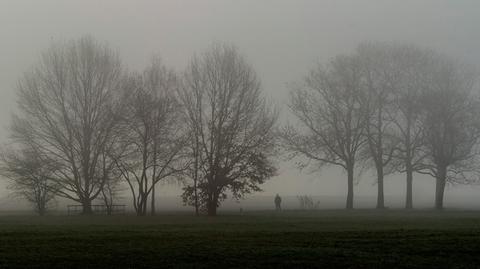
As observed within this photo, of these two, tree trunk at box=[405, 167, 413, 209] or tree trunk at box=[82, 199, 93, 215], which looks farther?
tree trunk at box=[405, 167, 413, 209]

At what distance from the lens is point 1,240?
1886 cm

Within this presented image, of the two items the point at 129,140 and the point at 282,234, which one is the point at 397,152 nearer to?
the point at 129,140

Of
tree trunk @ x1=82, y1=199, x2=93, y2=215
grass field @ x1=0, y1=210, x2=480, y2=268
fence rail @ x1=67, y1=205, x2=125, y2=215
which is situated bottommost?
fence rail @ x1=67, y1=205, x2=125, y2=215

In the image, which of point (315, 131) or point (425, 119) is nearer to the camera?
point (425, 119)

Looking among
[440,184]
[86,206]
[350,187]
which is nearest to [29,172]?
[86,206]

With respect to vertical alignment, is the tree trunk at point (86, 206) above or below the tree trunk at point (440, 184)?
below

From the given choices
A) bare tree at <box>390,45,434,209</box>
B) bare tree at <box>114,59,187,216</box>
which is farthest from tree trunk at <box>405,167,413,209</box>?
bare tree at <box>114,59,187,216</box>

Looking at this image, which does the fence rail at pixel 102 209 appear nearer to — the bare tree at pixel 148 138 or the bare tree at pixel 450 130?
the bare tree at pixel 148 138

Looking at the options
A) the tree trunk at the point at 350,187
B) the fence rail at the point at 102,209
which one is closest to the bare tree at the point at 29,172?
the fence rail at the point at 102,209

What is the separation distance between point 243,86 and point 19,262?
34.4 m

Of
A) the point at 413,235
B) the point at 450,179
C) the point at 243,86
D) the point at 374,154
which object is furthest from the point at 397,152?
the point at 413,235

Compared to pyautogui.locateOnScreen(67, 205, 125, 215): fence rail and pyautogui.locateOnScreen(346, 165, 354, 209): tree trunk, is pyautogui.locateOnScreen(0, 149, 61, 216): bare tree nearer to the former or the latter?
pyautogui.locateOnScreen(67, 205, 125, 215): fence rail

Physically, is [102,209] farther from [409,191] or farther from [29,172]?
[409,191]

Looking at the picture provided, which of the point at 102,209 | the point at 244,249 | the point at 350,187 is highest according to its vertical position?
the point at 350,187
